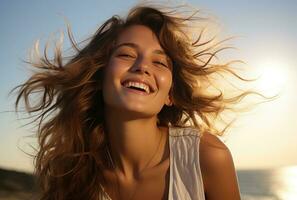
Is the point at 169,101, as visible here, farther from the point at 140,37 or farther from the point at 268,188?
the point at 268,188

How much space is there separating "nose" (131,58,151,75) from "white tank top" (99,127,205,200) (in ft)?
2.43

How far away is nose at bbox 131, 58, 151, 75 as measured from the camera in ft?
9.56

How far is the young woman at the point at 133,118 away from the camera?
2.96m

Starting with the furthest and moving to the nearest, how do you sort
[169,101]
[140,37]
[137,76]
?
[169,101] < [140,37] < [137,76]

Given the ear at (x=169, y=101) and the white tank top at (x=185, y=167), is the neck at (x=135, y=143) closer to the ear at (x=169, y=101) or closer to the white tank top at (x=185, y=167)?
the white tank top at (x=185, y=167)

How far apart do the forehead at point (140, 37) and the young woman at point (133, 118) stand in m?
0.01

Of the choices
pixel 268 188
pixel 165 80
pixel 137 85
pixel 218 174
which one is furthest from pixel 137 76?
pixel 268 188

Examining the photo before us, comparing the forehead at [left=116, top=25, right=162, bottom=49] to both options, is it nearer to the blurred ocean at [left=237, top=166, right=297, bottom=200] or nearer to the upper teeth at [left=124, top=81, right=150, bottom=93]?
the upper teeth at [left=124, top=81, right=150, bottom=93]

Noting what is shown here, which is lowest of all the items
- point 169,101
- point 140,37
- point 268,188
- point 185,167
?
point 268,188

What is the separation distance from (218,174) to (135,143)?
2.77 feet

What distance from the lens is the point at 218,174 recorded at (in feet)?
9.53

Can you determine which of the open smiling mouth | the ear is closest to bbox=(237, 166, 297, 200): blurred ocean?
the ear

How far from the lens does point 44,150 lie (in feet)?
12.3

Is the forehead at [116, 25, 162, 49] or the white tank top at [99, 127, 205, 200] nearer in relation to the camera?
the white tank top at [99, 127, 205, 200]
